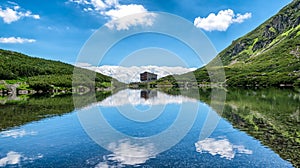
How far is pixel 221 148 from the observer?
27016 millimetres

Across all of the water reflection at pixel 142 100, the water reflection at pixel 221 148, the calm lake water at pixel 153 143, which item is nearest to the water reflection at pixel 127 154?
the calm lake water at pixel 153 143

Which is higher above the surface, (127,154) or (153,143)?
(153,143)

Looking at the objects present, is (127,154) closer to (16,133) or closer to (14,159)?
(14,159)

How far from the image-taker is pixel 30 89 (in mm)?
161875

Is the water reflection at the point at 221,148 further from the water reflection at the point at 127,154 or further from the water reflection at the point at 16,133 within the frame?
the water reflection at the point at 16,133

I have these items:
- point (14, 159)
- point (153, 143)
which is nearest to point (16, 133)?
point (14, 159)

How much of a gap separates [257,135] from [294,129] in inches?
245

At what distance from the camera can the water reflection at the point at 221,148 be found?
82.9 feet

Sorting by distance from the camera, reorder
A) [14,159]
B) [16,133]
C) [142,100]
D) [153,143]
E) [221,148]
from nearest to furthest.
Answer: [14,159]
[221,148]
[153,143]
[16,133]
[142,100]

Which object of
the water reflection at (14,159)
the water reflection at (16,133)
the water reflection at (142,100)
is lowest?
the water reflection at (14,159)

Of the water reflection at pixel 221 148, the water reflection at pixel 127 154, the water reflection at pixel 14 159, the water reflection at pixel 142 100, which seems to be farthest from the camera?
the water reflection at pixel 142 100

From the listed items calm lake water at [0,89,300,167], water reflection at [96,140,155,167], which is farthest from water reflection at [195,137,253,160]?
water reflection at [96,140,155,167]

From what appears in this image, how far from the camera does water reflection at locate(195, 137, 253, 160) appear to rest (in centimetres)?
2528

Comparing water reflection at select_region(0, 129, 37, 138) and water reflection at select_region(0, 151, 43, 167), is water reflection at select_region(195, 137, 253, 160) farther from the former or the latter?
water reflection at select_region(0, 129, 37, 138)
